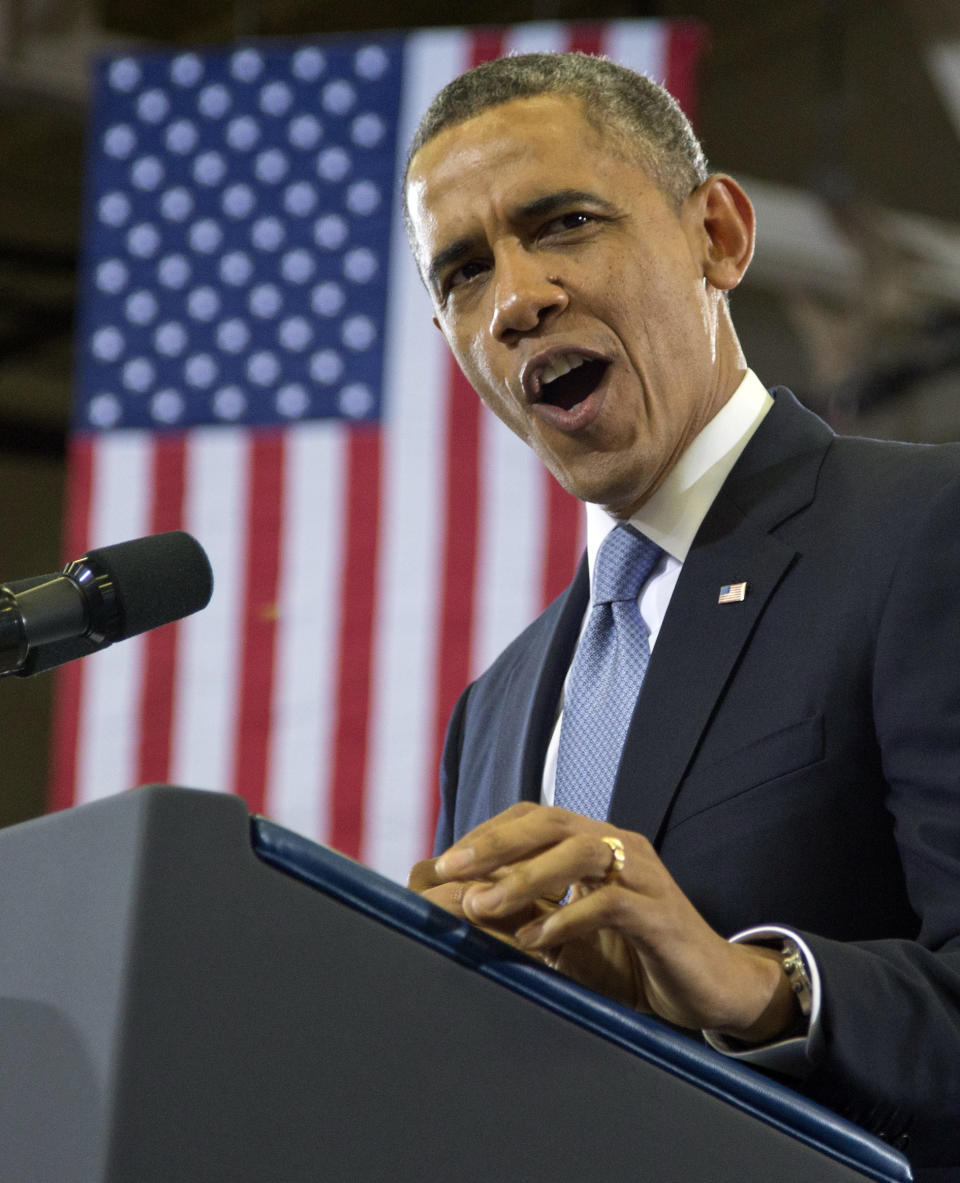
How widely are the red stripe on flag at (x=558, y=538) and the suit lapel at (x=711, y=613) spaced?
2.31 meters

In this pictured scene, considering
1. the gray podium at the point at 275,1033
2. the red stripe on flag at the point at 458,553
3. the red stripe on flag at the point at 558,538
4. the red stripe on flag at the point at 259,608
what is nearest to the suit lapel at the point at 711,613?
the gray podium at the point at 275,1033

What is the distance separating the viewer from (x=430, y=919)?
697 millimetres

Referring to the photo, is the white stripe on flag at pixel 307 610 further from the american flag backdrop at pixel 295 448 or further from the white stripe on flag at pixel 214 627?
the white stripe on flag at pixel 214 627

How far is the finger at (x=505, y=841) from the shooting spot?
31.0 inches

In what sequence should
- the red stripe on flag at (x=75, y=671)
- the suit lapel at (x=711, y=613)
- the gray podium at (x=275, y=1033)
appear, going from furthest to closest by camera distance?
the red stripe on flag at (x=75, y=671)
the suit lapel at (x=711, y=613)
the gray podium at (x=275, y=1033)

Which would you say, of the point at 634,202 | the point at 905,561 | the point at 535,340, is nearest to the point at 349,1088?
the point at 905,561

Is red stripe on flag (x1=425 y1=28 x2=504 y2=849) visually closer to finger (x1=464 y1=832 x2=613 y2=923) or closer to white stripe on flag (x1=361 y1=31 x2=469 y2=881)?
white stripe on flag (x1=361 y1=31 x2=469 y2=881)

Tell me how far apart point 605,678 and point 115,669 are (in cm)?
286

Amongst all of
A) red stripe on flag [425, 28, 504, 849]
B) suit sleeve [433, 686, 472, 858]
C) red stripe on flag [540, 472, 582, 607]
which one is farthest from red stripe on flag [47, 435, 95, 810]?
suit sleeve [433, 686, 472, 858]

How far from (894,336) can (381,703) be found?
4.71m

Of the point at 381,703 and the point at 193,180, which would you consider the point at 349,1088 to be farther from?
the point at 193,180

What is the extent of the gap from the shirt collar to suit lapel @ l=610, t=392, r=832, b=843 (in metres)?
0.04

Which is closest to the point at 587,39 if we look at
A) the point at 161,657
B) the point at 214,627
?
the point at 214,627

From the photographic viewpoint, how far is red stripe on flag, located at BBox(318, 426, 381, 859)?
3863 millimetres
